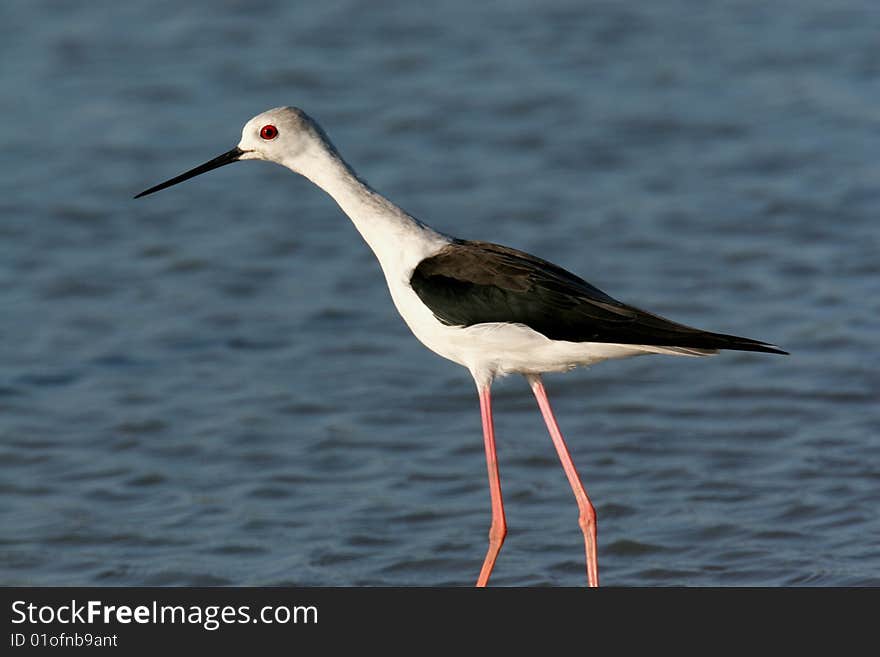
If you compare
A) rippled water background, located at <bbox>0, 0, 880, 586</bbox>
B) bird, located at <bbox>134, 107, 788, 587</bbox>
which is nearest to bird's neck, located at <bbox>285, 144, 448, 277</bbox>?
bird, located at <bbox>134, 107, 788, 587</bbox>

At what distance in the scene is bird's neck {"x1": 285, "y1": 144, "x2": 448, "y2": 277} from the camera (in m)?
5.97

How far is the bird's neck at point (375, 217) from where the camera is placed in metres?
5.97

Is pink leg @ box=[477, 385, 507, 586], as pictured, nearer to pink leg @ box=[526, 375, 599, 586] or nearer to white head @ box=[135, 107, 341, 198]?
pink leg @ box=[526, 375, 599, 586]

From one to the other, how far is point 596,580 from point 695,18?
881 centimetres

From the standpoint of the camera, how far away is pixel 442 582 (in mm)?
6637

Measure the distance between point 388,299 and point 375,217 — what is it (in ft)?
12.2

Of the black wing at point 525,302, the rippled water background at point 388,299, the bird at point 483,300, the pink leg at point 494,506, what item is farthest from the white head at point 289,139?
the rippled water background at point 388,299

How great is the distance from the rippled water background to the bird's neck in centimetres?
142

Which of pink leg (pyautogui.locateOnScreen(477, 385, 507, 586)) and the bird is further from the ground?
the bird

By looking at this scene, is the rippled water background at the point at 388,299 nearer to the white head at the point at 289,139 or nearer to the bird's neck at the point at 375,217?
the bird's neck at the point at 375,217

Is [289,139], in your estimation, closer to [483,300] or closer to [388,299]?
[483,300]

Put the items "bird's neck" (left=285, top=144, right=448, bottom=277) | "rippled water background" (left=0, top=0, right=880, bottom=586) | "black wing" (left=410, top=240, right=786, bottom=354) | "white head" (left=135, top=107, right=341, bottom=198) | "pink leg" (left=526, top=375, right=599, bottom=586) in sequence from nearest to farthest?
"black wing" (left=410, top=240, right=786, bottom=354)
"bird's neck" (left=285, top=144, right=448, bottom=277)
"white head" (left=135, top=107, right=341, bottom=198)
"pink leg" (left=526, top=375, right=599, bottom=586)
"rippled water background" (left=0, top=0, right=880, bottom=586)

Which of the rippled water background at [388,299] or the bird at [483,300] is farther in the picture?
the rippled water background at [388,299]

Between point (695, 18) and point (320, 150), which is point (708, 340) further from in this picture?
point (695, 18)
